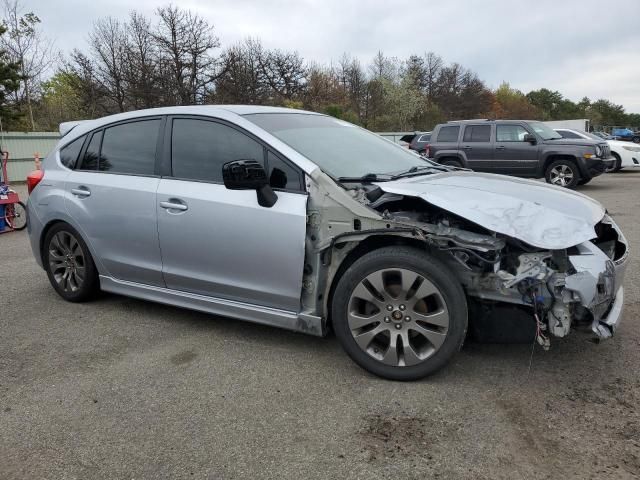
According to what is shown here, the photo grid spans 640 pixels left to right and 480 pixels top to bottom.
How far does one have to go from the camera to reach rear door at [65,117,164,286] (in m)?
4.09

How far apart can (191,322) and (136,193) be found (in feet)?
3.64

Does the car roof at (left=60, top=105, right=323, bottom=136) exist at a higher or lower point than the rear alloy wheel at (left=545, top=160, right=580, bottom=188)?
higher

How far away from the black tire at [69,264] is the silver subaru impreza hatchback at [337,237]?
107 millimetres

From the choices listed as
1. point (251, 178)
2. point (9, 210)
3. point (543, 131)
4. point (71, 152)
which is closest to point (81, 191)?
point (71, 152)

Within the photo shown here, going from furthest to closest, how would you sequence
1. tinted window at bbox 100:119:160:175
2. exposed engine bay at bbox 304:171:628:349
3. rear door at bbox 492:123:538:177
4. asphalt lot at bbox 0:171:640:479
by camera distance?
rear door at bbox 492:123:538:177 < tinted window at bbox 100:119:160:175 < exposed engine bay at bbox 304:171:628:349 < asphalt lot at bbox 0:171:640:479

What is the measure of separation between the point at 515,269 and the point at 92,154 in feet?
11.8

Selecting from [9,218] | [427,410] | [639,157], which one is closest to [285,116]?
[427,410]

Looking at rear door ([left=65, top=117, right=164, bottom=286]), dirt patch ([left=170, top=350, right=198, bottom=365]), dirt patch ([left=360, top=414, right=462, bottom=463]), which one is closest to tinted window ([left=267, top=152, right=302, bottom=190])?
rear door ([left=65, top=117, right=164, bottom=286])

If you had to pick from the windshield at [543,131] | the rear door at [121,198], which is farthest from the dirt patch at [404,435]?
the windshield at [543,131]

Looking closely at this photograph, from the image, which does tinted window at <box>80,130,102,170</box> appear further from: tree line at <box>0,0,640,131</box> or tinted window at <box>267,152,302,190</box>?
tree line at <box>0,0,640,131</box>

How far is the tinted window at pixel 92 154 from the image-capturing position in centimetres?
459

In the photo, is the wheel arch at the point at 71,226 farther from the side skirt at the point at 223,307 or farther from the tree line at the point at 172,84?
the tree line at the point at 172,84

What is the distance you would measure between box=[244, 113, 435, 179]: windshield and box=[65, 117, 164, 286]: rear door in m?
0.99

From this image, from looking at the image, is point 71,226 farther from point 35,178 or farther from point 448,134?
point 448,134
